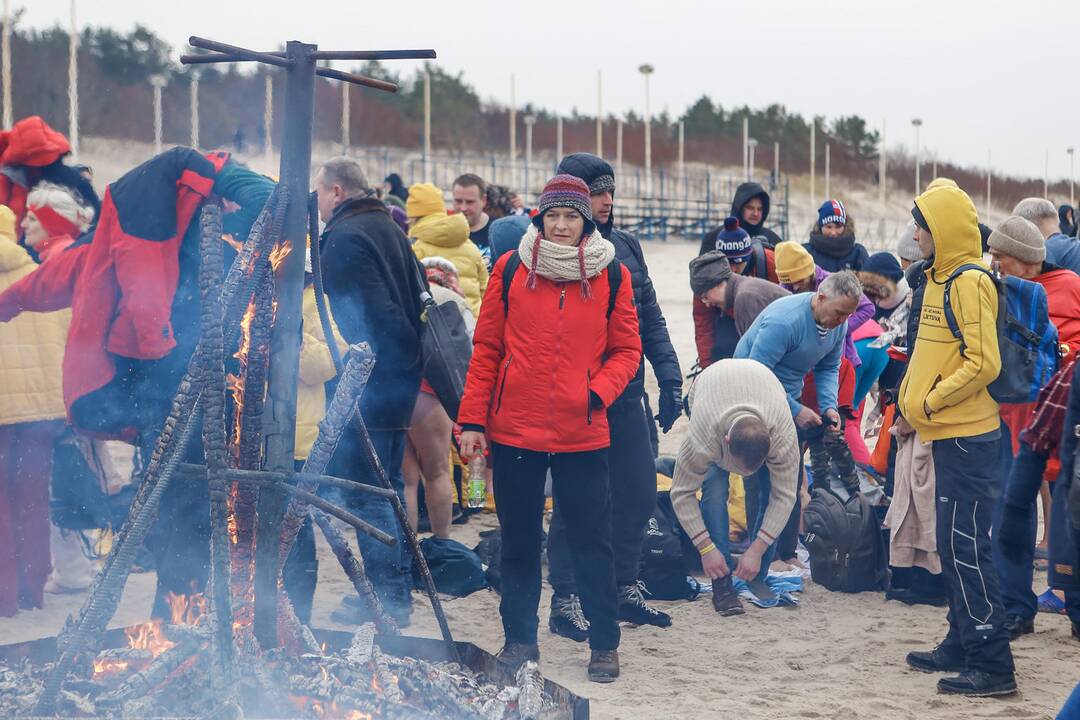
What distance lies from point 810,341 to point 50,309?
3.76 m

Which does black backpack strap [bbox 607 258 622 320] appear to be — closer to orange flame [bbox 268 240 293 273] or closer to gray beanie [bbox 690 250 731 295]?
orange flame [bbox 268 240 293 273]

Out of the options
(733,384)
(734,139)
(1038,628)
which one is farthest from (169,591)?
(734,139)

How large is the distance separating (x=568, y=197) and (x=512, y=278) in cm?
40

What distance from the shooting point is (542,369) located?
4.81 metres

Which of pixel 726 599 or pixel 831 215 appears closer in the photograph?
pixel 726 599

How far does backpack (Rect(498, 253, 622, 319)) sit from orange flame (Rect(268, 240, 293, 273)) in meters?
1.19

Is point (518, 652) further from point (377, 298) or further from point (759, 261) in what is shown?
point (759, 261)

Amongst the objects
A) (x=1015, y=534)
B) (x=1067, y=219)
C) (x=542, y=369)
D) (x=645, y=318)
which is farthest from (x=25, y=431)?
(x=1067, y=219)

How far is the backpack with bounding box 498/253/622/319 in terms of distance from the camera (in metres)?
4.92

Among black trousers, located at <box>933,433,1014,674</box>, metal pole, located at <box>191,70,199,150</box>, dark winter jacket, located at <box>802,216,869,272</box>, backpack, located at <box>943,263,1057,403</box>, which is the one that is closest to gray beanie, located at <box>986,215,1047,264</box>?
backpack, located at <box>943,263,1057,403</box>

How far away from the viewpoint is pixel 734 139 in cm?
5684

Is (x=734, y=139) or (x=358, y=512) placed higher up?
(x=734, y=139)

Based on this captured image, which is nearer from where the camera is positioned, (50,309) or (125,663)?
(125,663)

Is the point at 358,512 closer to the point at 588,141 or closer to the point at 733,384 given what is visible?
the point at 733,384
